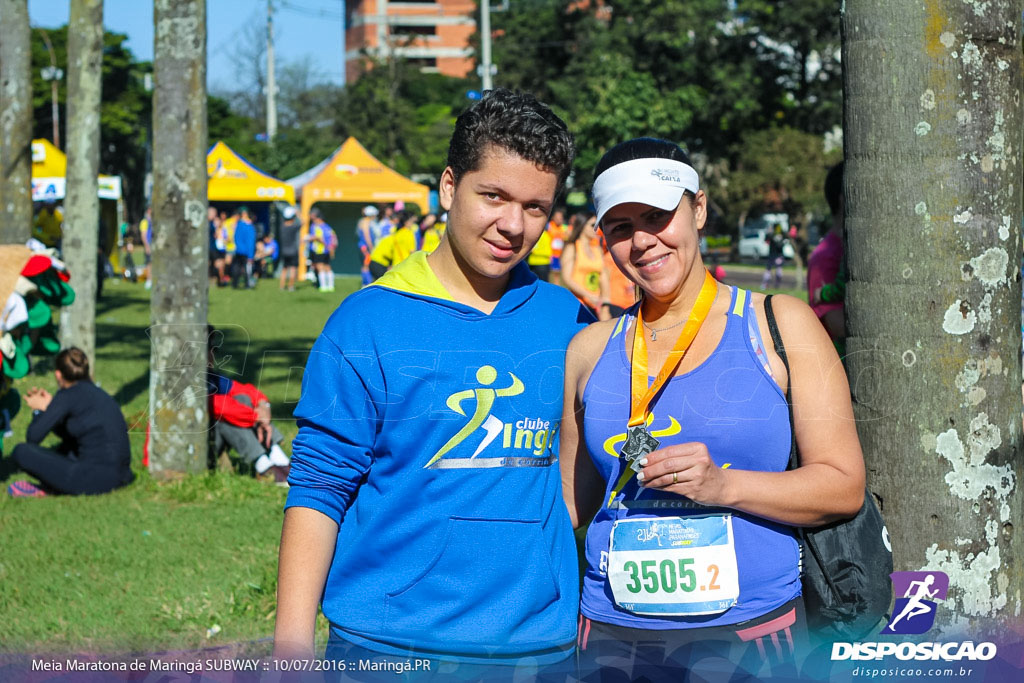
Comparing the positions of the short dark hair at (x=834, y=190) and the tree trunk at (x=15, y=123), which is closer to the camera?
the short dark hair at (x=834, y=190)

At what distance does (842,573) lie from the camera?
2.70 meters

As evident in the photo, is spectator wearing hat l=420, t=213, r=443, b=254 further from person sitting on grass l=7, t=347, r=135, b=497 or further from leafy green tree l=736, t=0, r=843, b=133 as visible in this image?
leafy green tree l=736, t=0, r=843, b=133

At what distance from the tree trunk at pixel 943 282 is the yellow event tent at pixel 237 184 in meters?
32.6

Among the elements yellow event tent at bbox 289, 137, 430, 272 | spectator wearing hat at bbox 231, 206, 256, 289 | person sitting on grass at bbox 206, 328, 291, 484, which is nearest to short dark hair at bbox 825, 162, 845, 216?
person sitting on grass at bbox 206, 328, 291, 484

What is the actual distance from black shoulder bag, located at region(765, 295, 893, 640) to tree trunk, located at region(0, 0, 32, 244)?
1306cm

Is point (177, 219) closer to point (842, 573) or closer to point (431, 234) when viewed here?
point (431, 234)

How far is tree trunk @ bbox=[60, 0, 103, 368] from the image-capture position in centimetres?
1149

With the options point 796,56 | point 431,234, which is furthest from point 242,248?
point 796,56

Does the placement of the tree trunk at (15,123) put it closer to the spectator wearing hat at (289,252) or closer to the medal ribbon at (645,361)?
the medal ribbon at (645,361)

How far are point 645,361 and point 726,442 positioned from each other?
0.31m

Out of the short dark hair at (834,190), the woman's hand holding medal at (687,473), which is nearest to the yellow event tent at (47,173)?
the short dark hair at (834,190)

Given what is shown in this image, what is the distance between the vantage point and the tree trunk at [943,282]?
120 inches

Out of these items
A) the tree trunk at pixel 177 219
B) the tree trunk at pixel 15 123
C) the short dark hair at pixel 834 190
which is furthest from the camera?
the tree trunk at pixel 15 123

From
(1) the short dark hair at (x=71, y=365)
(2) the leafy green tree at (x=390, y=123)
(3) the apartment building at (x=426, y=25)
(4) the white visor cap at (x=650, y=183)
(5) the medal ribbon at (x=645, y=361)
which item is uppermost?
(3) the apartment building at (x=426, y=25)
